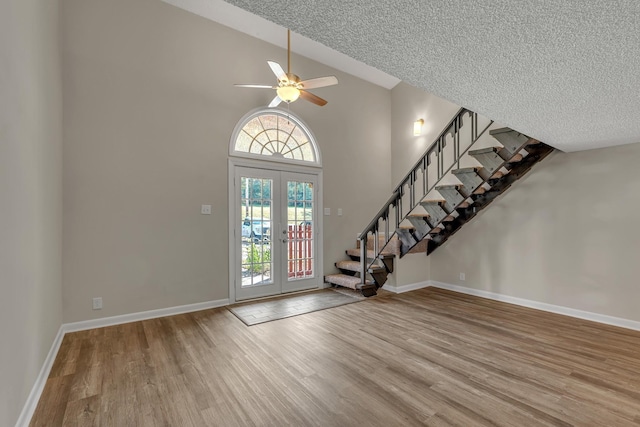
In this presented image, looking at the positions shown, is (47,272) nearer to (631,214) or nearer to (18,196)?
(18,196)

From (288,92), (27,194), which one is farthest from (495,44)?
(27,194)

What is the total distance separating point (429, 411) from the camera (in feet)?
6.19

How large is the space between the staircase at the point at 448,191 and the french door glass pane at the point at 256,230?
4.03 ft

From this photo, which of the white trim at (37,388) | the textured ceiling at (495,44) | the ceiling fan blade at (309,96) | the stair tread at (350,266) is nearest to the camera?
the textured ceiling at (495,44)

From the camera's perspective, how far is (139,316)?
362 cm

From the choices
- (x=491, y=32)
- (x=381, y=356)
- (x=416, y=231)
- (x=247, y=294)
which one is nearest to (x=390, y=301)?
(x=416, y=231)

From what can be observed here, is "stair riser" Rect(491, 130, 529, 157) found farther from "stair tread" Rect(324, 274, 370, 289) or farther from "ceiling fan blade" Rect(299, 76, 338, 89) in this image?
"stair tread" Rect(324, 274, 370, 289)

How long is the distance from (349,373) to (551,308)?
318 cm

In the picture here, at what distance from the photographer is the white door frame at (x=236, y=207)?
4273mm

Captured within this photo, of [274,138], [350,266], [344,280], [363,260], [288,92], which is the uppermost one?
[288,92]

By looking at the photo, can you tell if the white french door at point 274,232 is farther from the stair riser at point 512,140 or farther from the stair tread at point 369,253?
the stair riser at point 512,140

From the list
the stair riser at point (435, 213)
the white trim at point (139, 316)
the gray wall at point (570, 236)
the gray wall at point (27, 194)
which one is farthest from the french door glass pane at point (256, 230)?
the gray wall at point (570, 236)

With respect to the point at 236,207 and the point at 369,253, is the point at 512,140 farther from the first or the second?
the point at 236,207

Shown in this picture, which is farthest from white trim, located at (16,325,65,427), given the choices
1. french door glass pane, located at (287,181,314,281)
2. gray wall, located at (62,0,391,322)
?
french door glass pane, located at (287,181,314,281)
